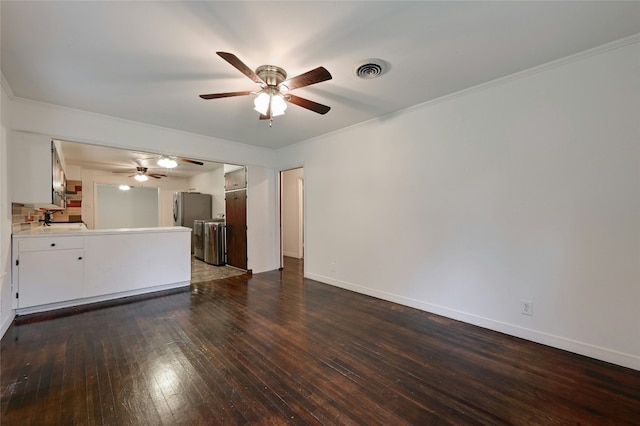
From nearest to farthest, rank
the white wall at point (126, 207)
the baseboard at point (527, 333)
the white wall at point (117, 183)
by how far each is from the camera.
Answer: the baseboard at point (527, 333) → the white wall at point (117, 183) → the white wall at point (126, 207)

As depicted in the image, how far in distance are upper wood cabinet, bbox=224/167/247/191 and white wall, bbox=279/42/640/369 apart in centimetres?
258

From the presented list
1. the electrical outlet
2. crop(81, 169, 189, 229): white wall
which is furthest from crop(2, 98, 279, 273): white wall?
crop(81, 169, 189, 229): white wall

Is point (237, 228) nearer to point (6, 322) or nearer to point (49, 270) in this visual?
point (49, 270)

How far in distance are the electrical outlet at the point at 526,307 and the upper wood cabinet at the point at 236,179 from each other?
462cm

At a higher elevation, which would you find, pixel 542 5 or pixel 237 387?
pixel 542 5

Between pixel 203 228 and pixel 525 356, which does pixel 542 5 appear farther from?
pixel 203 228

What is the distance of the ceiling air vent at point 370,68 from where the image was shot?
2271 millimetres

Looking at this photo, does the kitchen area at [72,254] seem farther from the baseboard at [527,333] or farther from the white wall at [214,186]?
the baseboard at [527,333]

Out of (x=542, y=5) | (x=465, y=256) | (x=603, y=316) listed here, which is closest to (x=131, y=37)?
(x=542, y=5)

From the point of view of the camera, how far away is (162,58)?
2207 mm

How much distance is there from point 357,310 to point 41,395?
9.10 feet

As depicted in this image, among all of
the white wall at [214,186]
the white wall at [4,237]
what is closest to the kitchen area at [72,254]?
the white wall at [4,237]

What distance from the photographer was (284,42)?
79.7 inches

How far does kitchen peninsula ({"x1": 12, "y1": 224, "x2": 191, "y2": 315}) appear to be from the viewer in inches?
121
